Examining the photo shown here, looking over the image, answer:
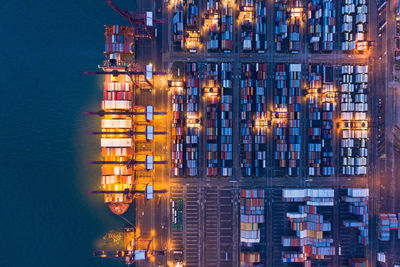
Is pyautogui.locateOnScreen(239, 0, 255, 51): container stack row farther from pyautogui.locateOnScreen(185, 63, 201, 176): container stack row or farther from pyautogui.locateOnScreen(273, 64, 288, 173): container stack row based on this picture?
pyautogui.locateOnScreen(185, 63, 201, 176): container stack row

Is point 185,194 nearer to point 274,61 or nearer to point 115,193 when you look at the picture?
point 115,193

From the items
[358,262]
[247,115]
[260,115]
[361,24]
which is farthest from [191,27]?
[358,262]

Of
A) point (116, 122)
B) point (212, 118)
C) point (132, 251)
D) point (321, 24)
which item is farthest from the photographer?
point (321, 24)

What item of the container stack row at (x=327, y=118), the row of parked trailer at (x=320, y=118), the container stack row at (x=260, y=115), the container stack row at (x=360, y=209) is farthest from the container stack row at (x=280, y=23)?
the container stack row at (x=360, y=209)

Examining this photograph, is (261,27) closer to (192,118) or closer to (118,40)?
(192,118)

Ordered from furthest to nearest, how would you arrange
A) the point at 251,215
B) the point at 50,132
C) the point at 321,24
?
1. the point at 50,132
2. the point at 321,24
3. the point at 251,215

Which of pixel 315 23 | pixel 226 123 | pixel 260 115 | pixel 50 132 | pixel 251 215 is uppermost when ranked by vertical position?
pixel 315 23

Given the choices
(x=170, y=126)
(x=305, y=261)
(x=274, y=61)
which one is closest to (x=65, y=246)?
(x=170, y=126)
